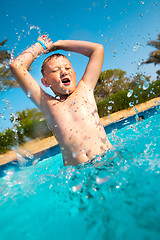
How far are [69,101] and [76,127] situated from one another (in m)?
0.43

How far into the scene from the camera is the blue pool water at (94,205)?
853 millimetres

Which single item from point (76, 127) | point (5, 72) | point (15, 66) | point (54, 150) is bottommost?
point (54, 150)

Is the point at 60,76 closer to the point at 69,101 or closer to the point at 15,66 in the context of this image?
the point at 69,101

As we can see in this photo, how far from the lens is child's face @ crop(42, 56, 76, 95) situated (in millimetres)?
2367

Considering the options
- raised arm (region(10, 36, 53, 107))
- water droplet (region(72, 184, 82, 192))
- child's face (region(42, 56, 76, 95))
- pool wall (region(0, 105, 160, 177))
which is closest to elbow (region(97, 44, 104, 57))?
child's face (region(42, 56, 76, 95))

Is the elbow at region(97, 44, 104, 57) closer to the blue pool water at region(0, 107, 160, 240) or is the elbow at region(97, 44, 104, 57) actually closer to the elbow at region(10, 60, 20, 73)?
the elbow at region(10, 60, 20, 73)

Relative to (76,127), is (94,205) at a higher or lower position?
lower

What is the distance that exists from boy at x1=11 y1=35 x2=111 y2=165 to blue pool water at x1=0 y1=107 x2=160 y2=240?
0.34m

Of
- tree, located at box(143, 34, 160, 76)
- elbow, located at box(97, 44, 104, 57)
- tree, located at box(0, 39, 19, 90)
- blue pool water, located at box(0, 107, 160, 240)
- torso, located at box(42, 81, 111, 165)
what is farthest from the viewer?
tree, located at box(143, 34, 160, 76)

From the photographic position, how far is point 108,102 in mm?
12008

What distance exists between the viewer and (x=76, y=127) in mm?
2168

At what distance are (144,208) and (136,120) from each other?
708cm

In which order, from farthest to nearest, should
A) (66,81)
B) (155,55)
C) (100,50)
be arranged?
(155,55)
(100,50)
(66,81)

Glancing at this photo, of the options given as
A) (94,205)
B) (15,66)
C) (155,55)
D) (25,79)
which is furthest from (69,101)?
(155,55)
